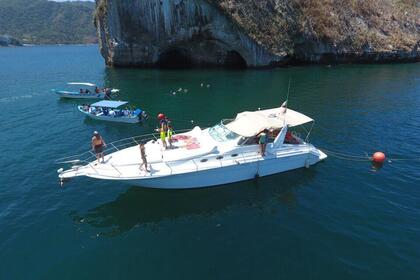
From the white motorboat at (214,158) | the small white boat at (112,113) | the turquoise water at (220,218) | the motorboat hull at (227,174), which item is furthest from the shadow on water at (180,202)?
the small white boat at (112,113)

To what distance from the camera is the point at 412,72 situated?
218ft

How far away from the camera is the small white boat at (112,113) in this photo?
117ft

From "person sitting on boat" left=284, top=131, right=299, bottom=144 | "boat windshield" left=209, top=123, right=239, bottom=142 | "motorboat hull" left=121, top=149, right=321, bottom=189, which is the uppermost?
"boat windshield" left=209, top=123, right=239, bottom=142

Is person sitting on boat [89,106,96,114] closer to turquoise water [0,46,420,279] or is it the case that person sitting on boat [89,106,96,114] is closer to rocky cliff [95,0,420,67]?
turquoise water [0,46,420,279]

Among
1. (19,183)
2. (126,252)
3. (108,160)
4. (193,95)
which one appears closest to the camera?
(126,252)

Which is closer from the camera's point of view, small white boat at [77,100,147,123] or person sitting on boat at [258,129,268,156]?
person sitting on boat at [258,129,268,156]

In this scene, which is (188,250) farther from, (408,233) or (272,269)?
(408,233)

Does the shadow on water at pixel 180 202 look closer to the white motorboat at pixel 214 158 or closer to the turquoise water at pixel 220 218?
the turquoise water at pixel 220 218

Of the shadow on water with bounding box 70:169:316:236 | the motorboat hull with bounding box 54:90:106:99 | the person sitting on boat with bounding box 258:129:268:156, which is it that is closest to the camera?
the shadow on water with bounding box 70:169:316:236

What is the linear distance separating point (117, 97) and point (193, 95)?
1075 cm

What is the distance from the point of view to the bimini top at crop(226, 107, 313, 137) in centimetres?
2166

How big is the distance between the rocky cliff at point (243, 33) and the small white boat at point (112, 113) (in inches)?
1330

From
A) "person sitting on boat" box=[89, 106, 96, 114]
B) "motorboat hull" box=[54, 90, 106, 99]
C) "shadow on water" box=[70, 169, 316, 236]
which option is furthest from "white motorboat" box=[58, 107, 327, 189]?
"motorboat hull" box=[54, 90, 106, 99]

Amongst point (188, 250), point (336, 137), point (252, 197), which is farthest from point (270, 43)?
point (188, 250)
